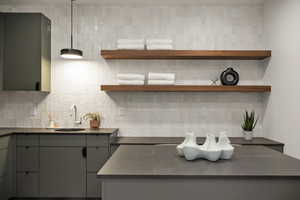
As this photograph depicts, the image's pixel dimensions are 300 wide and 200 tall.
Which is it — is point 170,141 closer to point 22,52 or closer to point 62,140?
point 62,140

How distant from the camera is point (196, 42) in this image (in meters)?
4.44

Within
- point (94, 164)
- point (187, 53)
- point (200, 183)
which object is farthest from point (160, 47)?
point (200, 183)

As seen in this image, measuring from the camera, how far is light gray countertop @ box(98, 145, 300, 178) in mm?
1735

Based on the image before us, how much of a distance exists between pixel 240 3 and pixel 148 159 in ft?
10.4

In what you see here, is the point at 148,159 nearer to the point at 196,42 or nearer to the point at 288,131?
the point at 288,131

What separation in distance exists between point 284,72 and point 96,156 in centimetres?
257

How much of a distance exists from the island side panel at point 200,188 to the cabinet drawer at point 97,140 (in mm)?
2108

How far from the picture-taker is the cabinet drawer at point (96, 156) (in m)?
3.86

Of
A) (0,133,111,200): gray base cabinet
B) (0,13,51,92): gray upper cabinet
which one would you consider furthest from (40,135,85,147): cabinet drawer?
(0,13,51,92): gray upper cabinet

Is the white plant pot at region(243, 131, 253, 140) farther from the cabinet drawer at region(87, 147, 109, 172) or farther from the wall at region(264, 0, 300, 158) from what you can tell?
the cabinet drawer at region(87, 147, 109, 172)

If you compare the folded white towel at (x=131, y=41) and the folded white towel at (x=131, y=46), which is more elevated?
the folded white towel at (x=131, y=41)

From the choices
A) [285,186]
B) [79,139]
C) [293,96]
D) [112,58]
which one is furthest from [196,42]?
[285,186]

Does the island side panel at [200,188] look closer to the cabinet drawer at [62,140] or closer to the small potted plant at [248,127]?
the cabinet drawer at [62,140]

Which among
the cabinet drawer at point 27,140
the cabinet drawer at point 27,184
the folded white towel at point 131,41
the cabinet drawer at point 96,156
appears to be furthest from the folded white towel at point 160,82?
the cabinet drawer at point 27,184
